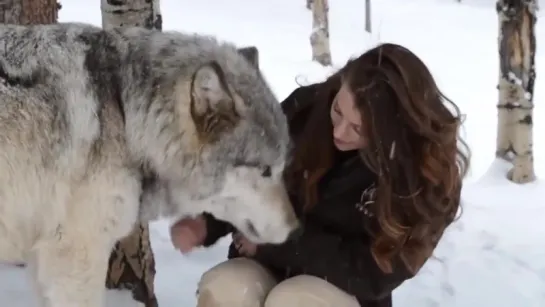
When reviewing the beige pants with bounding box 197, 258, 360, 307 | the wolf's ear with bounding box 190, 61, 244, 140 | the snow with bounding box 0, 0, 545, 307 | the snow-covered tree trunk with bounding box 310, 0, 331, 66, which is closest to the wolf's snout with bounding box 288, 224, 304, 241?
A: the beige pants with bounding box 197, 258, 360, 307

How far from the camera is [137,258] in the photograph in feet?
11.4

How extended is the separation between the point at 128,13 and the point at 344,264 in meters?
1.53

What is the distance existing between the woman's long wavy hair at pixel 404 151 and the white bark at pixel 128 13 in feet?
3.55

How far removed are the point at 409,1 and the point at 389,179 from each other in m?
23.5

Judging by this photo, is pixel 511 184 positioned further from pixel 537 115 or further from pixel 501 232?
pixel 537 115

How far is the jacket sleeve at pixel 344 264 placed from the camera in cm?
261

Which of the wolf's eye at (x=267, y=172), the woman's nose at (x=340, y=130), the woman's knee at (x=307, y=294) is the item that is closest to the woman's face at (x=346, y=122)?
the woman's nose at (x=340, y=130)

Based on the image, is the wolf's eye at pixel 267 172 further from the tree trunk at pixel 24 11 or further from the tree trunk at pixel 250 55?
the tree trunk at pixel 24 11

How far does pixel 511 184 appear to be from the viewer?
235 inches

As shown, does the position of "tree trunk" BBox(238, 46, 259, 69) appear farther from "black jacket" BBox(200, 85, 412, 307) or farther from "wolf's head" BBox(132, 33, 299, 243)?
"black jacket" BBox(200, 85, 412, 307)

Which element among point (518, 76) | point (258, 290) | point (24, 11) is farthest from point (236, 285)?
point (518, 76)

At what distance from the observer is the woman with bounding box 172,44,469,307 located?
245 centimetres

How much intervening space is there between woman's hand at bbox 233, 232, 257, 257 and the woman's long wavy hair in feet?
0.95

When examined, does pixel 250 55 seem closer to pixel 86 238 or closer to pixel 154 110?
pixel 154 110
